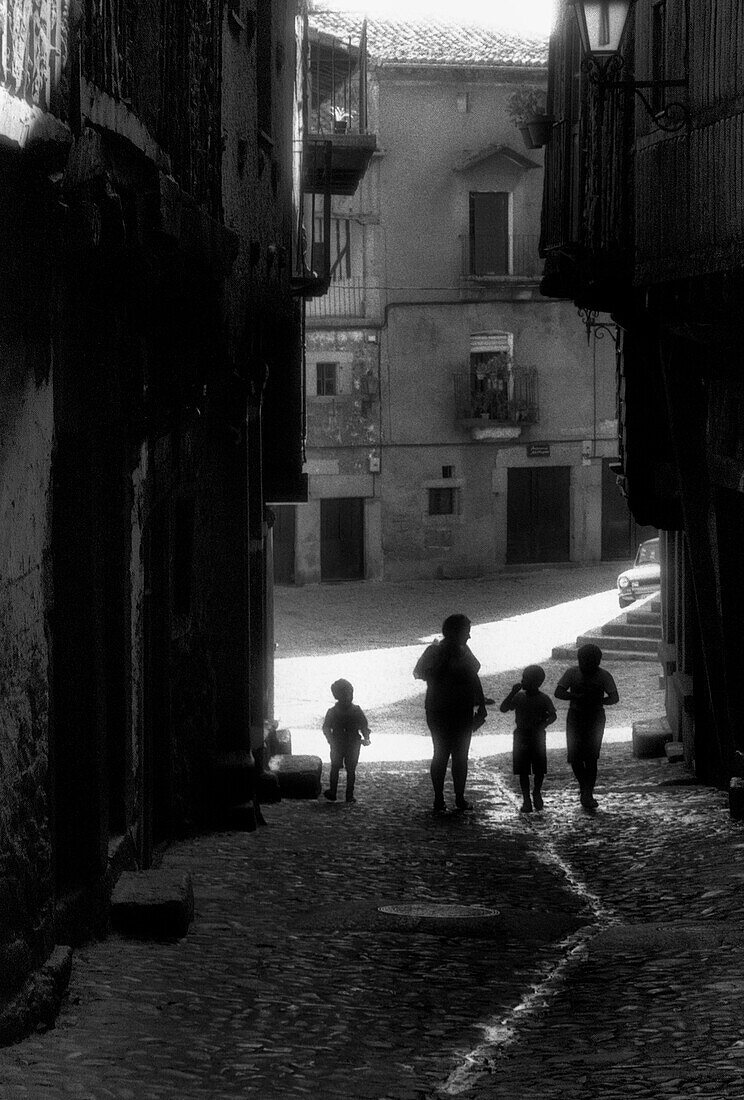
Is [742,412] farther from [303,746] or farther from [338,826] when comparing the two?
[303,746]

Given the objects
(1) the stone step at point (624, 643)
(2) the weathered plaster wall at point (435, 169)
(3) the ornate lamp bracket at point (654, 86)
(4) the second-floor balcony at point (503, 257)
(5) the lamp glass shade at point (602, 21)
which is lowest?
(1) the stone step at point (624, 643)

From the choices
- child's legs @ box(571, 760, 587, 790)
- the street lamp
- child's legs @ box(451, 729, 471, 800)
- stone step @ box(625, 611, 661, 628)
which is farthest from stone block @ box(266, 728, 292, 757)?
stone step @ box(625, 611, 661, 628)

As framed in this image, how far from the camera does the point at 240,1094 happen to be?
18.4 feet

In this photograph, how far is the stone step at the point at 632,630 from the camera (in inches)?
1067

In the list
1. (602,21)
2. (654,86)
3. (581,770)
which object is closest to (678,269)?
(654,86)

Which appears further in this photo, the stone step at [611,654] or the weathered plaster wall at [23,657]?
the stone step at [611,654]

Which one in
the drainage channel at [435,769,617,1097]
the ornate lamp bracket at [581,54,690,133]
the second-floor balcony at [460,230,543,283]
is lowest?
the drainage channel at [435,769,617,1097]

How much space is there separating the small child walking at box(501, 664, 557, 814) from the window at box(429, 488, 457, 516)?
24.8 metres

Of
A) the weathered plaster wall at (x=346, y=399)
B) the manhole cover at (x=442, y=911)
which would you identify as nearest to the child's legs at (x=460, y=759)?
the manhole cover at (x=442, y=911)

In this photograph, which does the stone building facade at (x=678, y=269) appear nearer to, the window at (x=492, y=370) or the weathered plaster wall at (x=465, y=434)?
the weathered plaster wall at (x=465, y=434)

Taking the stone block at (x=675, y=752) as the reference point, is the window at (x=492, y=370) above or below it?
above

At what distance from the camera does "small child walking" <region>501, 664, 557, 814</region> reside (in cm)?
1312

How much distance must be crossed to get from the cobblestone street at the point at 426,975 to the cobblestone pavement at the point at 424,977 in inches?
0.6

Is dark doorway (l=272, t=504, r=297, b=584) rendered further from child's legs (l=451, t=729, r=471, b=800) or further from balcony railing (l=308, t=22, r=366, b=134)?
child's legs (l=451, t=729, r=471, b=800)
